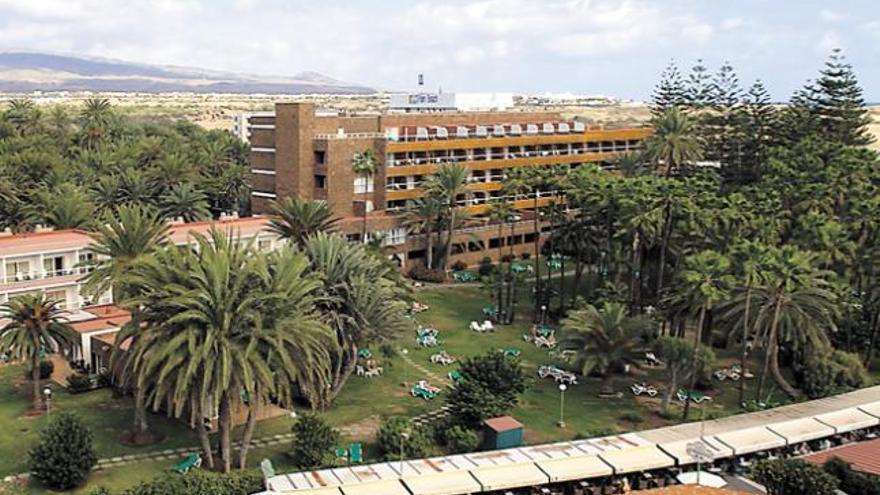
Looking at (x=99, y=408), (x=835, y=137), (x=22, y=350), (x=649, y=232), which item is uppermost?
(x=835, y=137)

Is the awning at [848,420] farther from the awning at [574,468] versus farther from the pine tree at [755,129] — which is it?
the pine tree at [755,129]

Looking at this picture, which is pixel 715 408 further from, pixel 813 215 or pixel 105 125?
pixel 105 125

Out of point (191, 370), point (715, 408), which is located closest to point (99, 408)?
point (191, 370)

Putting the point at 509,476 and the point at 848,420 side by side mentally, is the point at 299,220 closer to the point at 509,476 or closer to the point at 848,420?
the point at 509,476

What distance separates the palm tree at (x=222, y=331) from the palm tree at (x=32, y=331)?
984 cm

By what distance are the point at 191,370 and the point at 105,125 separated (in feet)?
316

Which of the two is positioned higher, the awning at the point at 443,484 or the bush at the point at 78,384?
the awning at the point at 443,484

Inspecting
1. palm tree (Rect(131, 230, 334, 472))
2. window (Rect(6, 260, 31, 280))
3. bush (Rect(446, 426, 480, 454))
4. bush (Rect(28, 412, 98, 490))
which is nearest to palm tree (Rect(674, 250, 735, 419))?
bush (Rect(446, 426, 480, 454))

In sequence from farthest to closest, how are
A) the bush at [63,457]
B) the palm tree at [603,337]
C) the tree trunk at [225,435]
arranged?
1. the palm tree at [603,337]
2. the tree trunk at [225,435]
3. the bush at [63,457]

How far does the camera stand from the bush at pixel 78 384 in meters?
45.5

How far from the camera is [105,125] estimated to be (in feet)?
389

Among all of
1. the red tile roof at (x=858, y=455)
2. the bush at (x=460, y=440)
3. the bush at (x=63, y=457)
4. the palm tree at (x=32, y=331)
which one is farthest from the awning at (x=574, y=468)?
the palm tree at (x=32, y=331)

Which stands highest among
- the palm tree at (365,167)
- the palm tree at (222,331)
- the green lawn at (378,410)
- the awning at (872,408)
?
the palm tree at (365,167)

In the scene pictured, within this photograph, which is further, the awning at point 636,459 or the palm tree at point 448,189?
the palm tree at point 448,189
